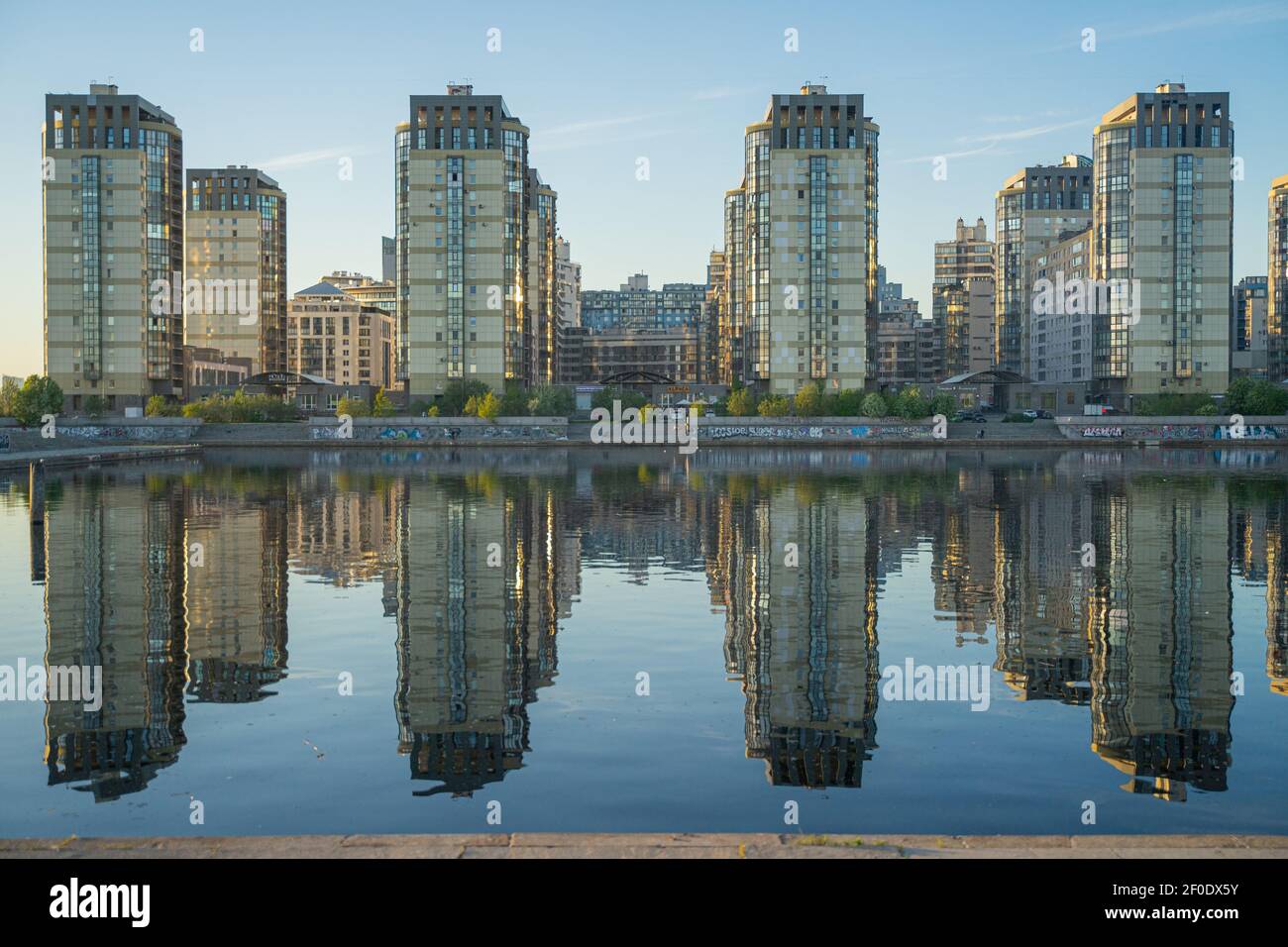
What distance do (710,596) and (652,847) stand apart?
19210mm

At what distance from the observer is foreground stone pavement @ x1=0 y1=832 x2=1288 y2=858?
9836 millimetres

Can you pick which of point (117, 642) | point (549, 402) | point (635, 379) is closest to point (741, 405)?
point (549, 402)

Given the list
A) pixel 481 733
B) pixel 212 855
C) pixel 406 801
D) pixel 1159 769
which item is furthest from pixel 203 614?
pixel 1159 769

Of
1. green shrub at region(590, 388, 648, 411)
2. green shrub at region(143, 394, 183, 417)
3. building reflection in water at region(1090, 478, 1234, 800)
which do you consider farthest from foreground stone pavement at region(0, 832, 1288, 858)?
green shrub at region(590, 388, 648, 411)

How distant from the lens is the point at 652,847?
10.0m

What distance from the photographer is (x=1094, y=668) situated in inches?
819

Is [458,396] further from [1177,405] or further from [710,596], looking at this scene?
[710,596]

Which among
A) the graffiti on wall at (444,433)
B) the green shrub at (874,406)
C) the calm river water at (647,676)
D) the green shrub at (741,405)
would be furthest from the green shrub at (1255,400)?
the calm river water at (647,676)

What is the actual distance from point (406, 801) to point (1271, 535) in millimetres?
37222

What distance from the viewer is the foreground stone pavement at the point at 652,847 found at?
984 cm

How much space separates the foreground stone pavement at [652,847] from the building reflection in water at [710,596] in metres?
4.12

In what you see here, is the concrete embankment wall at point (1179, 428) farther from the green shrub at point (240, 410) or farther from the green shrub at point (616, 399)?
the green shrub at point (240, 410)

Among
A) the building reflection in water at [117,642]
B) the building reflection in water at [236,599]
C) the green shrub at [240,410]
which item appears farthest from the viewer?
the green shrub at [240,410]
